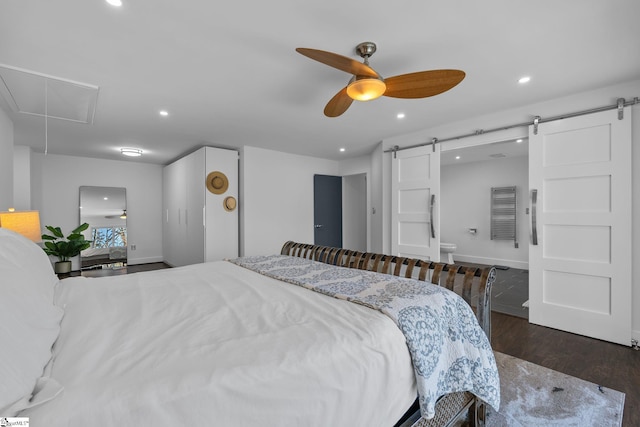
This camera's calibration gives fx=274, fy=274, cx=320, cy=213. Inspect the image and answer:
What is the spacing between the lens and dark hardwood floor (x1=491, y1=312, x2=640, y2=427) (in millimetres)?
1934

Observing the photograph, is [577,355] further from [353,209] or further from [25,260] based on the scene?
[353,209]

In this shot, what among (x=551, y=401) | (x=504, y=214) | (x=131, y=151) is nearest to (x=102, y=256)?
(x=131, y=151)

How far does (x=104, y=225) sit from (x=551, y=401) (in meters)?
7.38

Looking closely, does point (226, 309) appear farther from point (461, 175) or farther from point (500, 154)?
point (461, 175)

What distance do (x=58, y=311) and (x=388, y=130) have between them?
3.94 meters

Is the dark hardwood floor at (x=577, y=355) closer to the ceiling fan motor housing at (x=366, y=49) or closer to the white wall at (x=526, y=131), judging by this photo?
the white wall at (x=526, y=131)

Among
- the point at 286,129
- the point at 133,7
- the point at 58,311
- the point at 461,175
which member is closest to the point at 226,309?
the point at 58,311

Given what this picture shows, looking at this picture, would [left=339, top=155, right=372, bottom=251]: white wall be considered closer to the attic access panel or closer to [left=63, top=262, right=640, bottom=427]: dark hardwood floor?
[left=63, top=262, right=640, bottom=427]: dark hardwood floor

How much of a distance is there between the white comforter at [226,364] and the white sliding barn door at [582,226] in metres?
2.76

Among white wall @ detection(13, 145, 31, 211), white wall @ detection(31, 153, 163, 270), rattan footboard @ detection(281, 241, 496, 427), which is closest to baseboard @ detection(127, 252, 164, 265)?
white wall @ detection(31, 153, 163, 270)

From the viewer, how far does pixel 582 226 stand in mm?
2777

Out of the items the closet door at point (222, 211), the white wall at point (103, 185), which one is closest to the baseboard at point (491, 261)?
the closet door at point (222, 211)

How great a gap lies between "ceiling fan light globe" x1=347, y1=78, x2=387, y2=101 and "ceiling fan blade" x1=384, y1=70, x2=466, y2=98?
0.10m

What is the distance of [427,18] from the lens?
1711 mm
